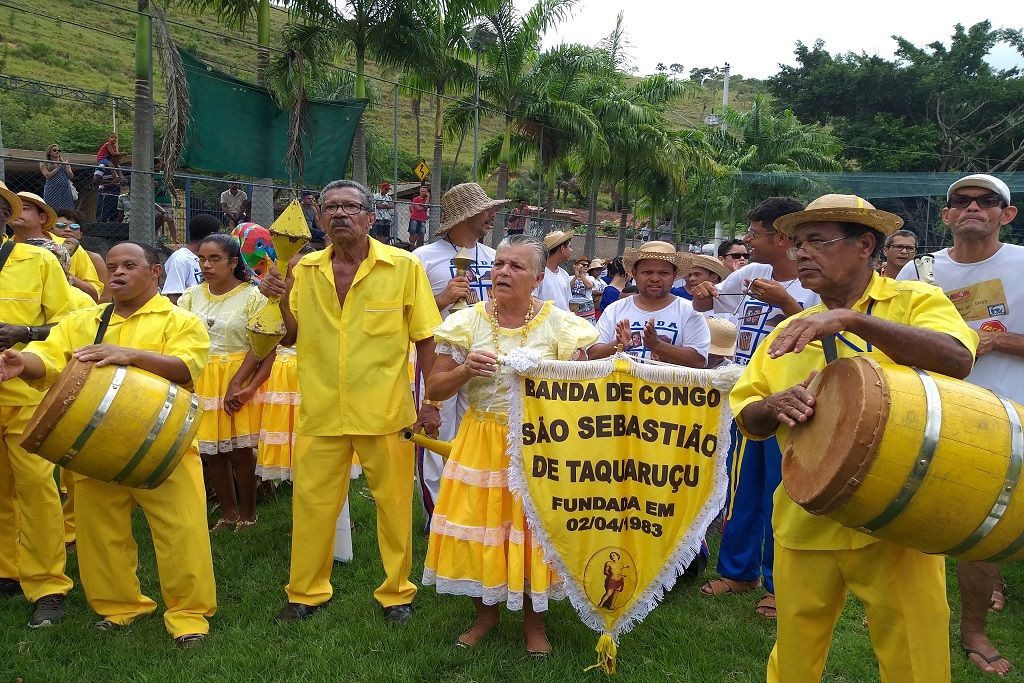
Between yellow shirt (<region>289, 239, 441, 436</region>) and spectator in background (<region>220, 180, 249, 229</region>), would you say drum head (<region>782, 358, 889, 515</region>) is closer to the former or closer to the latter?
yellow shirt (<region>289, 239, 441, 436</region>)

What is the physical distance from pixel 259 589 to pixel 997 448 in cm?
417

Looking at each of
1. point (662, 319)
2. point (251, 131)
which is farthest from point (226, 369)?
point (251, 131)

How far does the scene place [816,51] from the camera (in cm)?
5116

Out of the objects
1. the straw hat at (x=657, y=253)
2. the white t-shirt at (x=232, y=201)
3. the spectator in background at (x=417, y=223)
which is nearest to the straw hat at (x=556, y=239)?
the straw hat at (x=657, y=253)

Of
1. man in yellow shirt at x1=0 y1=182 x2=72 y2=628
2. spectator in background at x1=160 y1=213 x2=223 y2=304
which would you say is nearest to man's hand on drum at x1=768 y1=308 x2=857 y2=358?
man in yellow shirt at x1=0 y1=182 x2=72 y2=628

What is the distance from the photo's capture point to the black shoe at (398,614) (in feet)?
14.6

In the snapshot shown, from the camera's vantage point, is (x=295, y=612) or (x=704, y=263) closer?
(x=295, y=612)

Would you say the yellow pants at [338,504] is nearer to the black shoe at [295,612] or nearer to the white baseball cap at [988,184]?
the black shoe at [295,612]

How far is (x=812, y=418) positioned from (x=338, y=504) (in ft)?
9.41

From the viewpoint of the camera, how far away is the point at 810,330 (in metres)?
2.42

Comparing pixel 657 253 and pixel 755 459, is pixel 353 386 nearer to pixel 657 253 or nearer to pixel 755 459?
pixel 657 253

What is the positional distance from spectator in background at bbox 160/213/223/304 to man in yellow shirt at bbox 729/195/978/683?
5.74m

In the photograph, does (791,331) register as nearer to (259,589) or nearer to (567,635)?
(567,635)

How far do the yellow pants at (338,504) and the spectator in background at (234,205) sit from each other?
A: 27.3 ft
